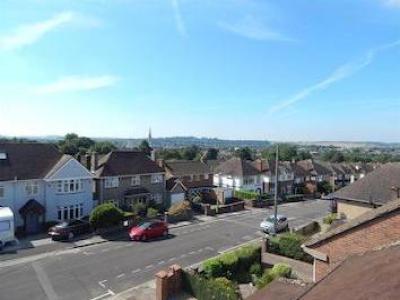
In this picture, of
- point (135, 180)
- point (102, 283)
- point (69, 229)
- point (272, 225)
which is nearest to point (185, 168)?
point (135, 180)

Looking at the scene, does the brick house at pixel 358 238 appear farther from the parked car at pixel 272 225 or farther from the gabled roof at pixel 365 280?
the parked car at pixel 272 225

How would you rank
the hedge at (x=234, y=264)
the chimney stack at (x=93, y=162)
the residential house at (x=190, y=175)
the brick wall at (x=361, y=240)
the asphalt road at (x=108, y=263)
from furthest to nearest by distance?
the residential house at (x=190, y=175) → the chimney stack at (x=93, y=162) → the hedge at (x=234, y=264) → the asphalt road at (x=108, y=263) → the brick wall at (x=361, y=240)

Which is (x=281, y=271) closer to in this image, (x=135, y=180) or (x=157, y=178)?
(x=135, y=180)

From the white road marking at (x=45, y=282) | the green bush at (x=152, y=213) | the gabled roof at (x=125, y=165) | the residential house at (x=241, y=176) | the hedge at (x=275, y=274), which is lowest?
the white road marking at (x=45, y=282)

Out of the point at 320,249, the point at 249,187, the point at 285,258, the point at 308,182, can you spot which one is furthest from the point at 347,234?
the point at 308,182

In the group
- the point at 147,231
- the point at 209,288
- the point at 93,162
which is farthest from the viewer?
the point at 93,162

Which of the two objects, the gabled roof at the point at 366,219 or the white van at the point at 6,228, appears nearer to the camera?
the gabled roof at the point at 366,219

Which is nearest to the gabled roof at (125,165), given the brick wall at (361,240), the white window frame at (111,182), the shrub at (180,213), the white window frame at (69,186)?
the white window frame at (111,182)

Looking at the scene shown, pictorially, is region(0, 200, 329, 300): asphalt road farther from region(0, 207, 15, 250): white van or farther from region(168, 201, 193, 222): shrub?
region(0, 207, 15, 250): white van
